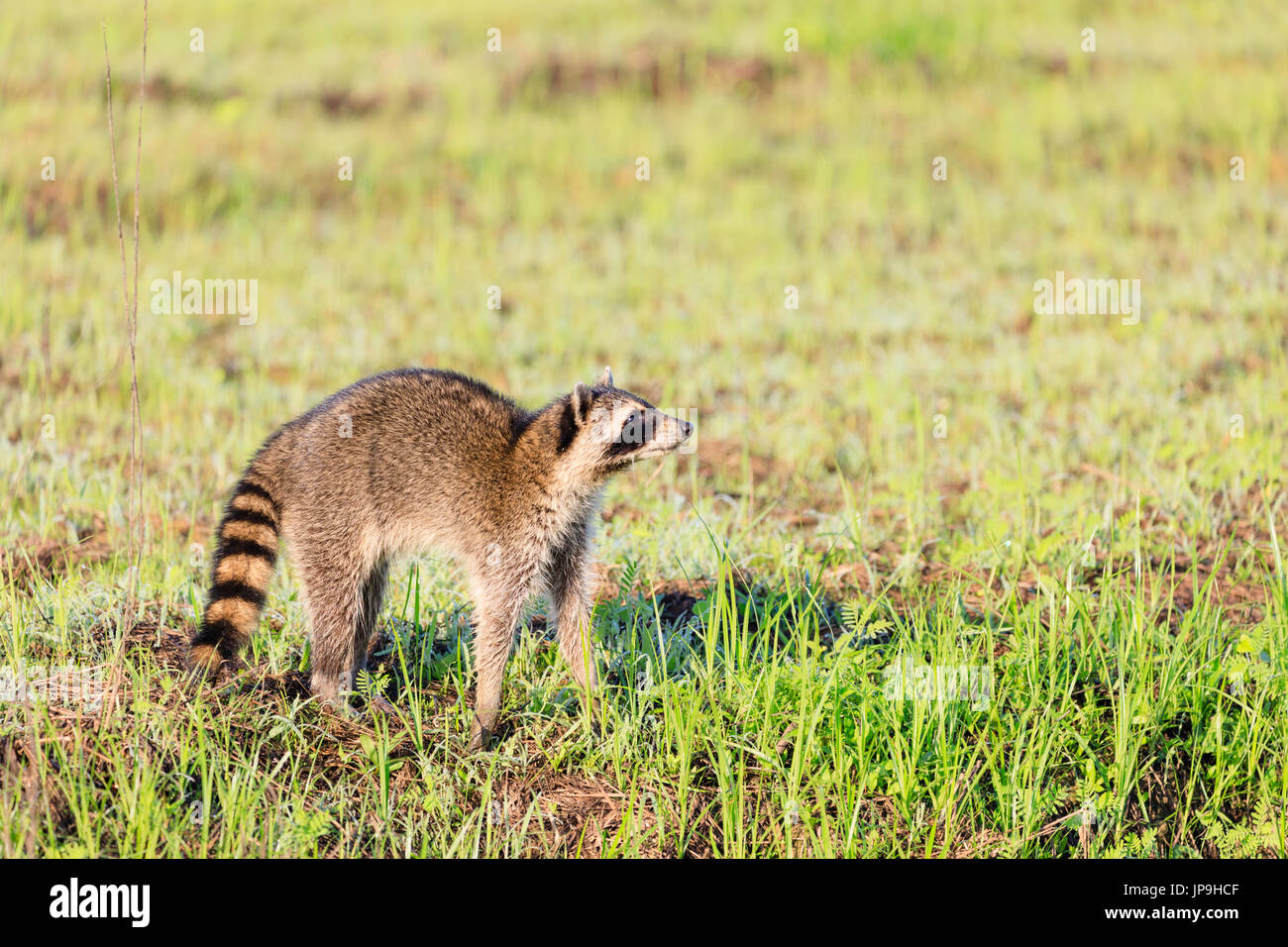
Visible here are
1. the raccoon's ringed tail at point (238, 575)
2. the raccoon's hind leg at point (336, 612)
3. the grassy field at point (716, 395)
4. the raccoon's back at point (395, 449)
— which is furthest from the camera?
the raccoon's back at point (395, 449)

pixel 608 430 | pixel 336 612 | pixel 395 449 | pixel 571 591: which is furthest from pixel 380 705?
pixel 608 430

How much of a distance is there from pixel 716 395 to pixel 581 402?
13.1 ft

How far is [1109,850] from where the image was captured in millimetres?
4043

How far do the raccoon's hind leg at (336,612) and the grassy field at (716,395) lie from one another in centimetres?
16

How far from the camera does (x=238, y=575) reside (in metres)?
4.35

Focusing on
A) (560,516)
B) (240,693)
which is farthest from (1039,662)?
(240,693)

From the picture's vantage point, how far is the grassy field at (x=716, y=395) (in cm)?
407

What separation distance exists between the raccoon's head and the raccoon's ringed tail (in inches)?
41.2

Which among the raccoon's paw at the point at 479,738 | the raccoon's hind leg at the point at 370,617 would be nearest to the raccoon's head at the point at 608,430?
the raccoon's hind leg at the point at 370,617

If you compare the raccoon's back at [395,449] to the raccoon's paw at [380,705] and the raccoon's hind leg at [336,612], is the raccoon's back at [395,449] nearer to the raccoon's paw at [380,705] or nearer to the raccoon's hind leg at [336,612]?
the raccoon's hind leg at [336,612]

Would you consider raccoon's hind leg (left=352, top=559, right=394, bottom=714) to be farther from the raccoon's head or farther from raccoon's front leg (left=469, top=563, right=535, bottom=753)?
the raccoon's head

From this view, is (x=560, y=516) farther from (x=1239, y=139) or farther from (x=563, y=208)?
(x=1239, y=139)

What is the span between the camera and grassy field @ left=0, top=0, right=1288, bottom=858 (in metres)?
4.07

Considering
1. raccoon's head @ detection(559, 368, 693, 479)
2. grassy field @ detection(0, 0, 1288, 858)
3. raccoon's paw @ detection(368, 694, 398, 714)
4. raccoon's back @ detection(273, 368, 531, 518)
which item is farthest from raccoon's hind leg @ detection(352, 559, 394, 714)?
raccoon's head @ detection(559, 368, 693, 479)
